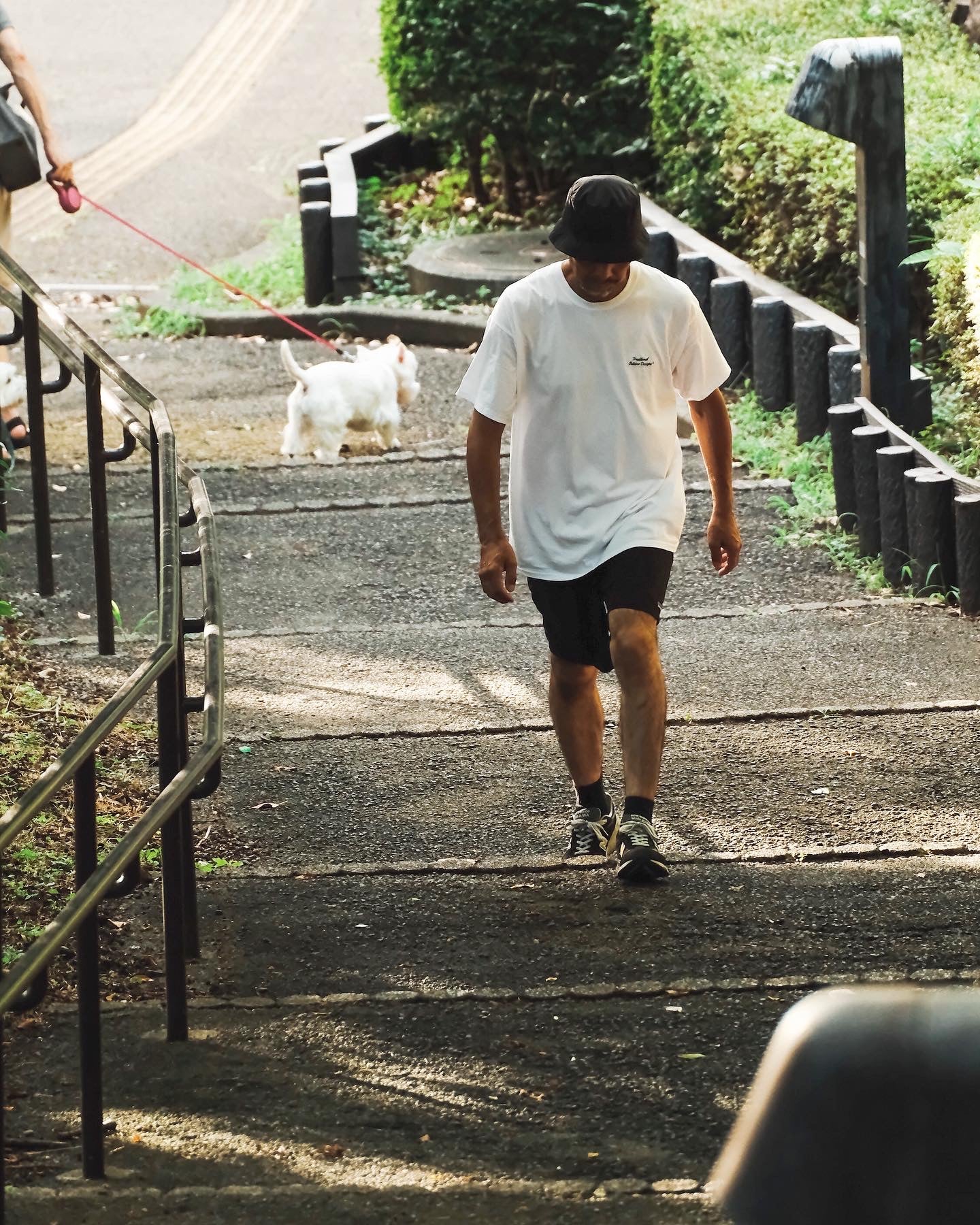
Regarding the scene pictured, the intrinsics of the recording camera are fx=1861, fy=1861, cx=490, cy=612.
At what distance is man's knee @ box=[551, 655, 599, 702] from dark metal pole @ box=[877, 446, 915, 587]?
2.88 metres

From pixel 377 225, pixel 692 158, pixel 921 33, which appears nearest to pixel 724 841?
pixel 692 158

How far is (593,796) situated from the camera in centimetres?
515

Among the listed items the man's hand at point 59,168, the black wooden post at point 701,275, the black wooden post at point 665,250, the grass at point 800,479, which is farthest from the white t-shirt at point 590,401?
the black wooden post at point 665,250

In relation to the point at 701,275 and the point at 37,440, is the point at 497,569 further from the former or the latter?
the point at 701,275

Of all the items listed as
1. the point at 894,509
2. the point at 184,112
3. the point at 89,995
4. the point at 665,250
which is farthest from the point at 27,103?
the point at 184,112

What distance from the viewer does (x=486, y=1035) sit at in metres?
3.97

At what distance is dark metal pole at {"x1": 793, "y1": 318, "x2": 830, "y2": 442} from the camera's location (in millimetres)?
8992

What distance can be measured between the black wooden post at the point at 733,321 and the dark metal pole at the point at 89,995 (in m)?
7.04

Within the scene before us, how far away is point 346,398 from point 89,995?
606 cm

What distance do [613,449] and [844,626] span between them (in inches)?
99.1

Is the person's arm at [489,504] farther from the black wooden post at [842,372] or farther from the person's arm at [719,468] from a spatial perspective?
the black wooden post at [842,372]

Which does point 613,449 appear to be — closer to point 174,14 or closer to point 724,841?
point 724,841

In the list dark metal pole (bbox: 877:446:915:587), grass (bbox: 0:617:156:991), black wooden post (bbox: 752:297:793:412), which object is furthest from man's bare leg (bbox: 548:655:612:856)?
black wooden post (bbox: 752:297:793:412)

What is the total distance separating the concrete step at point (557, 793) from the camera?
5.22 meters
